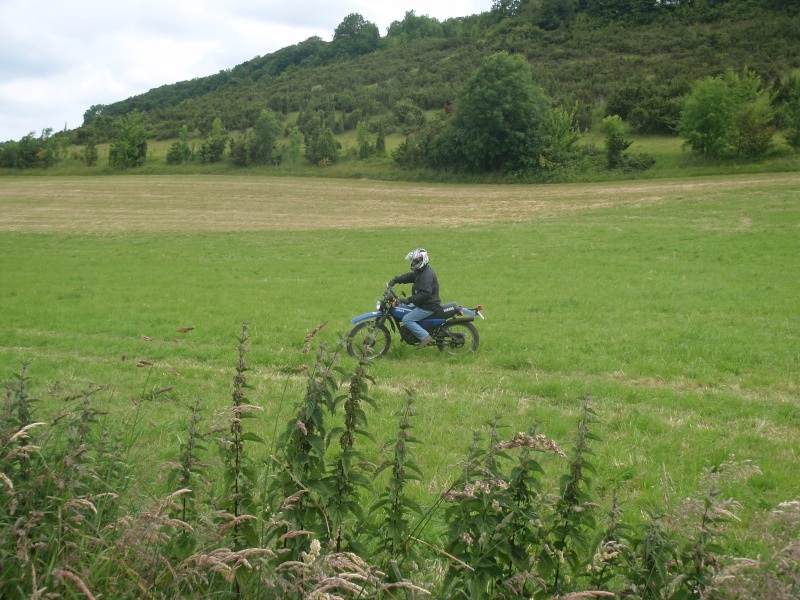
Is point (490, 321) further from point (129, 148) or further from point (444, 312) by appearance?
point (129, 148)

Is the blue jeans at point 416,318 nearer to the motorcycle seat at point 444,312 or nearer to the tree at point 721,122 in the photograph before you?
the motorcycle seat at point 444,312

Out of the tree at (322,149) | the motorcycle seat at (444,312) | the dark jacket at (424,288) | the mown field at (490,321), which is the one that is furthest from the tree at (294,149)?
the motorcycle seat at (444,312)

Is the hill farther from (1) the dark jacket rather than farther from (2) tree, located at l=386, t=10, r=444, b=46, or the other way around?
(1) the dark jacket

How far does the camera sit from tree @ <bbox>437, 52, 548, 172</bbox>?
55.4 m

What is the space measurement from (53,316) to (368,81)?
104903mm

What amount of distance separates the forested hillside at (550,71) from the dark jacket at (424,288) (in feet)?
153

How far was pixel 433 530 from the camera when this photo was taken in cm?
450

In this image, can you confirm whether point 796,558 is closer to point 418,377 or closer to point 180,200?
point 418,377

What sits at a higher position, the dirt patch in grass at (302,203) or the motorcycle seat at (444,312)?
the dirt patch in grass at (302,203)

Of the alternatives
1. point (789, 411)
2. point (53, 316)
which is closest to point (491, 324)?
point (789, 411)

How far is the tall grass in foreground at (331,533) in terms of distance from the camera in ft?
8.51

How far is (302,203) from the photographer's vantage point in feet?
152

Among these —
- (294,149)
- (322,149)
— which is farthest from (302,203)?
(294,149)

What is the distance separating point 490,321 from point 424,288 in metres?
3.39
